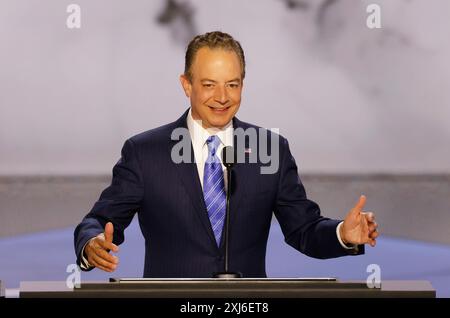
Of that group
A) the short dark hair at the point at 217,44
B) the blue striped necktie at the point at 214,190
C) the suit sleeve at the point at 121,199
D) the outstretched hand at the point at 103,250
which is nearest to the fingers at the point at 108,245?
the outstretched hand at the point at 103,250

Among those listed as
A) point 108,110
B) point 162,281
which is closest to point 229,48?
point 162,281

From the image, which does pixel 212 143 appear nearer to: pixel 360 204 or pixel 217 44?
pixel 217 44

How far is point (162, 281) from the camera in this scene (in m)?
2.45

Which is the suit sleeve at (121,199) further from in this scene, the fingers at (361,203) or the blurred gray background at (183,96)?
the blurred gray background at (183,96)

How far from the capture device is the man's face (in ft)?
10.7

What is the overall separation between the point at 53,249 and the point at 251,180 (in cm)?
236

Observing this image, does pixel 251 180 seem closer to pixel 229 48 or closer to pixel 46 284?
pixel 229 48

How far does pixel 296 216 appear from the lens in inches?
132

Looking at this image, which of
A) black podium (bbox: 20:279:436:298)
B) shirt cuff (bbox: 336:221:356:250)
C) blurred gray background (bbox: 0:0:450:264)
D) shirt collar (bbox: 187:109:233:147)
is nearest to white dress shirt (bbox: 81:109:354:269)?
shirt collar (bbox: 187:109:233:147)

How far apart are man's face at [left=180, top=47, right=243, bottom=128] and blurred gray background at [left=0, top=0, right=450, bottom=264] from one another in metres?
Result: 2.09

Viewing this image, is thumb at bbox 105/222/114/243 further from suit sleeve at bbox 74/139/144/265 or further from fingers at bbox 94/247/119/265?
suit sleeve at bbox 74/139/144/265

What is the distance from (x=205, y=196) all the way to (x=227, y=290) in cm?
98
